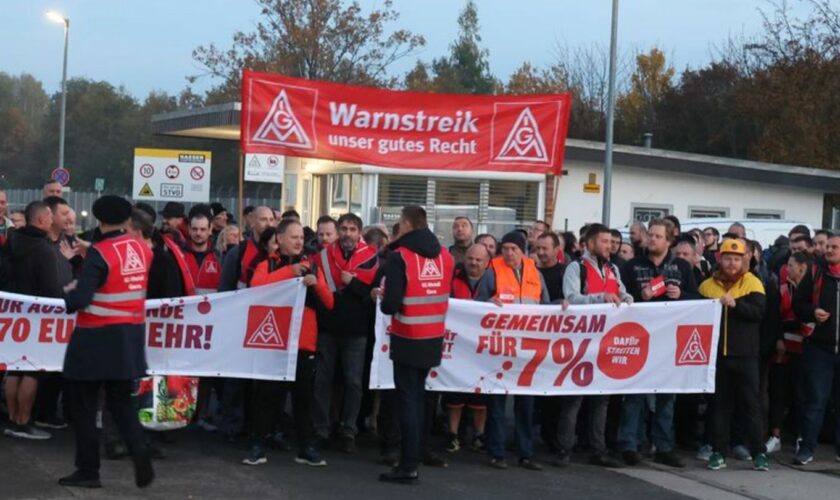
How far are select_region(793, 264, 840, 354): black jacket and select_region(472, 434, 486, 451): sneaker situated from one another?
305 centimetres

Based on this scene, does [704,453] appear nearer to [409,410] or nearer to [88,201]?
[409,410]

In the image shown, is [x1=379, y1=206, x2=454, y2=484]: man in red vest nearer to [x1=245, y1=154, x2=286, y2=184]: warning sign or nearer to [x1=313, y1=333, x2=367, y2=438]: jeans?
[x1=313, y1=333, x2=367, y2=438]: jeans

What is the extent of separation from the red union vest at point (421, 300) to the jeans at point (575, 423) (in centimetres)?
171

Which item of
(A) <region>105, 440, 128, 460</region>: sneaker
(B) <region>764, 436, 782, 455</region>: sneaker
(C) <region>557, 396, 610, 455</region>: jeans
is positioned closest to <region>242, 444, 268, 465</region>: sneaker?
(A) <region>105, 440, 128, 460</region>: sneaker

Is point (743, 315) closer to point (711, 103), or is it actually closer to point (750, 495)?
point (750, 495)

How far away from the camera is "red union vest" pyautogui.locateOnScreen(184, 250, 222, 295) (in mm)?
11695

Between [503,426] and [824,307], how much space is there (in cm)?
313


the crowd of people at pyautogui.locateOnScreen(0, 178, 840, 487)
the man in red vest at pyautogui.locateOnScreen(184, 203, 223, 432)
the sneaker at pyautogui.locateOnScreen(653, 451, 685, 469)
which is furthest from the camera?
the man in red vest at pyautogui.locateOnScreen(184, 203, 223, 432)

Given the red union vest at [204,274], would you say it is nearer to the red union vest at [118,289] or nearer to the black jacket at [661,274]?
the red union vest at [118,289]

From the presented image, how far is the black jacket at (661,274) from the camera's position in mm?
11211

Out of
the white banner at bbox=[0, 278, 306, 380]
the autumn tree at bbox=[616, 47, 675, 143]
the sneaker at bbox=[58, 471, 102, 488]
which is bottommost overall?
the sneaker at bbox=[58, 471, 102, 488]

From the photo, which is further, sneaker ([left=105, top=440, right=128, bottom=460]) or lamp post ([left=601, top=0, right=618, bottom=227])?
lamp post ([left=601, top=0, right=618, bottom=227])

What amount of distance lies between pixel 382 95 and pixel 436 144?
0.82 metres

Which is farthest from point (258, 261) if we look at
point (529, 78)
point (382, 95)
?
point (529, 78)
